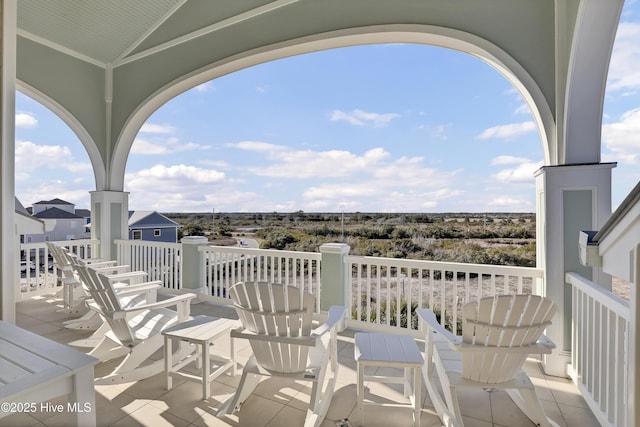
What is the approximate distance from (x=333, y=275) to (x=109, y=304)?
7.23ft

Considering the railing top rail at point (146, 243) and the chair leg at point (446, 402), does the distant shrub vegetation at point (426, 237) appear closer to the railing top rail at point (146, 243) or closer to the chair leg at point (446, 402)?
the railing top rail at point (146, 243)

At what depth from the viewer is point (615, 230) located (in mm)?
1090

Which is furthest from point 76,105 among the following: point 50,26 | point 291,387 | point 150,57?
point 291,387

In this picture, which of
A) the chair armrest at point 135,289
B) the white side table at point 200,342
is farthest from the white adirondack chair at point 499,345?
the chair armrest at point 135,289

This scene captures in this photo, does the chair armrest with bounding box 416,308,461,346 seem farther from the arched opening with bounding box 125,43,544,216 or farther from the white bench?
the arched opening with bounding box 125,43,544,216

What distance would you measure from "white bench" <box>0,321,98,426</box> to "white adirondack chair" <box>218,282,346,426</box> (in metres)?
0.90

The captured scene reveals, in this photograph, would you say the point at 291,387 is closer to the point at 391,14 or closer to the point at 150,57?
the point at 391,14

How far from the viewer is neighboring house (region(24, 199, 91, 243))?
5.03 m

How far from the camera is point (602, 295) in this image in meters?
1.88

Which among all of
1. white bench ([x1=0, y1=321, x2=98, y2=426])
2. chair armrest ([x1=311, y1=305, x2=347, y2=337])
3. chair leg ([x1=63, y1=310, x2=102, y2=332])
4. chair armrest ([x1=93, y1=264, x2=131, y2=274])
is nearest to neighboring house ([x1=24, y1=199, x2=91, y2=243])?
chair armrest ([x1=93, y1=264, x2=131, y2=274])

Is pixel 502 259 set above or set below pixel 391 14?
below

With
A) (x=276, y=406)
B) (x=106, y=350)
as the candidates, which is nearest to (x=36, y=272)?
(x=106, y=350)

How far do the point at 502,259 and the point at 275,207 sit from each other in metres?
7.12

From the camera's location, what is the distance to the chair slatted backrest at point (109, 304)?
2.36 metres
